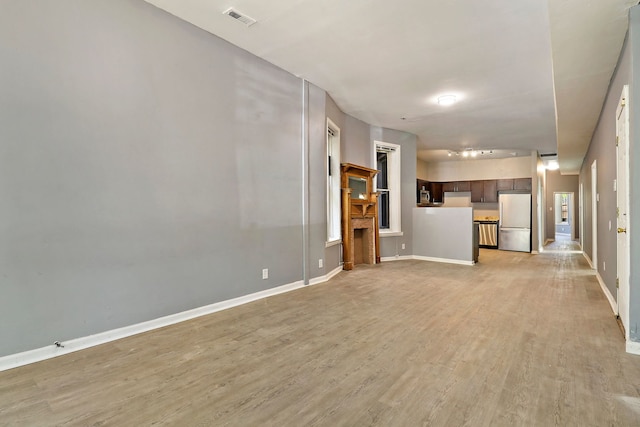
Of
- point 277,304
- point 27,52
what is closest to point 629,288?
point 277,304

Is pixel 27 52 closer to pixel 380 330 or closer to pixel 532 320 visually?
pixel 380 330

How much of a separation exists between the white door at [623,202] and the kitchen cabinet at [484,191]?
7.60 m

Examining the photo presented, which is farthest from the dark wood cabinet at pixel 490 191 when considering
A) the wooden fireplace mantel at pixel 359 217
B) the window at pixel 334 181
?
the window at pixel 334 181

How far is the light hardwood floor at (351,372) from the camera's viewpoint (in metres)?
1.80

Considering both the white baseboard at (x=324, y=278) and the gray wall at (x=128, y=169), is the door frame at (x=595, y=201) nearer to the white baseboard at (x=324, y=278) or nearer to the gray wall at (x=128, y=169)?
the white baseboard at (x=324, y=278)

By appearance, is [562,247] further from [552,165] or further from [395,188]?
[395,188]

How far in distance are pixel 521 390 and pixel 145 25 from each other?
4.07m

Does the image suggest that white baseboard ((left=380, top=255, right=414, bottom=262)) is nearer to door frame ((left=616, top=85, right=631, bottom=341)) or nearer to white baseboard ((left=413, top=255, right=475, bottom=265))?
white baseboard ((left=413, top=255, right=475, bottom=265))

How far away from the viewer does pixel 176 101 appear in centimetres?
328

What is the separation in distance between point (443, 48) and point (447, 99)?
1601 millimetres

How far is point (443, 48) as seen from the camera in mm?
3695

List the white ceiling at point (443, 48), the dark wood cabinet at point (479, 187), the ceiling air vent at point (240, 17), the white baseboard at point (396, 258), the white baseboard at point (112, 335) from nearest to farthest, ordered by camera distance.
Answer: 1. the white baseboard at point (112, 335)
2. the white ceiling at point (443, 48)
3. the ceiling air vent at point (240, 17)
4. the white baseboard at point (396, 258)
5. the dark wood cabinet at point (479, 187)

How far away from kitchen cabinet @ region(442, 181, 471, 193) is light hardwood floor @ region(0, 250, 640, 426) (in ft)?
24.2

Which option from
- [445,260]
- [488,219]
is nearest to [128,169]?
[445,260]
